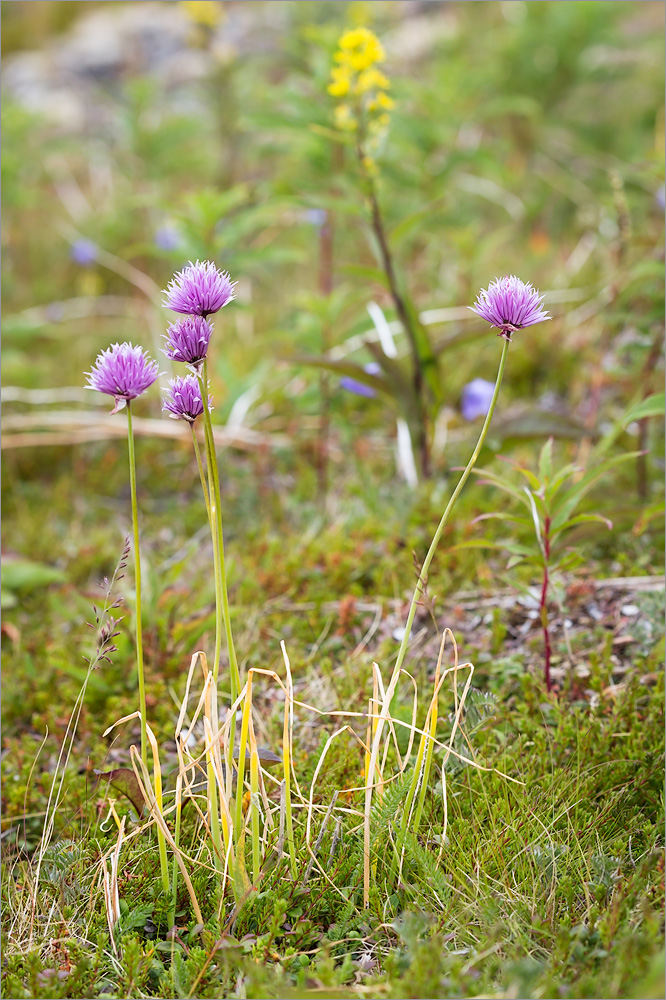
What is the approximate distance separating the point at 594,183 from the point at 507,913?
488 cm

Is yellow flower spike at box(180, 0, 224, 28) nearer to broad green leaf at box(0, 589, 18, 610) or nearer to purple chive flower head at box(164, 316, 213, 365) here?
broad green leaf at box(0, 589, 18, 610)

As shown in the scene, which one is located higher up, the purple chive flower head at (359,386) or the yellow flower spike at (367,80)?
the yellow flower spike at (367,80)

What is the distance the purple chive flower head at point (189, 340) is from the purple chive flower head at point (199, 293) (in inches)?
1.0

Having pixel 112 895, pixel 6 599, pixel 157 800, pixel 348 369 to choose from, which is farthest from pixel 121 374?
pixel 348 369

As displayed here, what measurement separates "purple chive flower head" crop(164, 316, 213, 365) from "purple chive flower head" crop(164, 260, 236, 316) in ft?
0.08

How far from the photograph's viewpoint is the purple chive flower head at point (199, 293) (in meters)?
1.20

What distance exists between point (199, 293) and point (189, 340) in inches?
3.2

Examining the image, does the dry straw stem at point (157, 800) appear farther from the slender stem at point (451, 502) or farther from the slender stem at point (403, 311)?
the slender stem at point (403, 311)

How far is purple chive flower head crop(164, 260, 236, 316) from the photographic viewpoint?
47.3 inches

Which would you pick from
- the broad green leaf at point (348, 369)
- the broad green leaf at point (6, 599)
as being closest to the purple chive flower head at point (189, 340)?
the broad green leaf at point (348, 369)

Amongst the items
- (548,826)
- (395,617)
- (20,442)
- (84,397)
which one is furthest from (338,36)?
(548,826)

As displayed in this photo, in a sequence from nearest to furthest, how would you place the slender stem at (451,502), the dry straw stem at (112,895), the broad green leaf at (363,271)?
the slender stem at (451,502), the dry straw stem at (112,895), the broad green leaf at (363,271)

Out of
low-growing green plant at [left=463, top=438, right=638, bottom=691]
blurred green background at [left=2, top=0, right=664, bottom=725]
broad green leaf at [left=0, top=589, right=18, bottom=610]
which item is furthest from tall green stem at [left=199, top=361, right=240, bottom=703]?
broad green leaf at [left=0, top=589, right=18, bottom=610]

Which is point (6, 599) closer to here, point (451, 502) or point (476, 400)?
point (451, 502)
